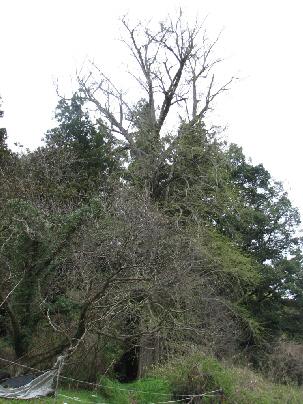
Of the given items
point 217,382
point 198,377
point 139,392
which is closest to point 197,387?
point 198,377

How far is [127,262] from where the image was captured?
38.1ft

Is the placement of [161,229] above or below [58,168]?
below

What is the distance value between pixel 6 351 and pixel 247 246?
56.8ft

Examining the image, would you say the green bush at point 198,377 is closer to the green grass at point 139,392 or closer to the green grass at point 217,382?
the green grass at point 217,382

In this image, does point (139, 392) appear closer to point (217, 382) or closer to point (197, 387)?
point (197, 387)

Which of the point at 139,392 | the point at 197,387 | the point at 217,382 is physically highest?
the point at 217,382

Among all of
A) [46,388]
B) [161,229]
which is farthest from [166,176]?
[46,388]

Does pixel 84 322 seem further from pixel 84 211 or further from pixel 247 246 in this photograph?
pixel 247 246

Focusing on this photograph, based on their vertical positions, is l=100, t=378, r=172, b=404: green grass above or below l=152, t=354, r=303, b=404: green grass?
below

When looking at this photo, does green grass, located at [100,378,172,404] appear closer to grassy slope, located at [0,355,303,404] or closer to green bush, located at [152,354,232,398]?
grassy slope, located at [0,355,303,404]

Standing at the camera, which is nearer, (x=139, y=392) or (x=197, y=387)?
(x=197, y=387)

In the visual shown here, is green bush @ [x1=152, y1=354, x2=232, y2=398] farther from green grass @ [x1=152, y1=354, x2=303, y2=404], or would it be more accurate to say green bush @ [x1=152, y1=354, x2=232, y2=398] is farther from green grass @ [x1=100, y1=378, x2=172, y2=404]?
green grass @ [x1=100, y1=378, x2=172, y2=404]

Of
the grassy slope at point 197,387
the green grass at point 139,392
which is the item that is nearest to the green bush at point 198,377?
the grassy slope at point 197,387

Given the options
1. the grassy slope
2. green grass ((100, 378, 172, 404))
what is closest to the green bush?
the grassy slope
